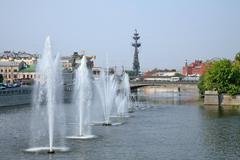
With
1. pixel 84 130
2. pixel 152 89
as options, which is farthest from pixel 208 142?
pixel 152 89

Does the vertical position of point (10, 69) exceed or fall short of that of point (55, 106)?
it exceeds it

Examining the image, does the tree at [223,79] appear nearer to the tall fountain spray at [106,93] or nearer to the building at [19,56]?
the tall fountain spray at [106,93]

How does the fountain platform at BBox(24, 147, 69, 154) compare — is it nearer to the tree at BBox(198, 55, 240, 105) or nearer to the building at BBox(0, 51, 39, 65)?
the tree at BBox(198, 55, 240, 105)

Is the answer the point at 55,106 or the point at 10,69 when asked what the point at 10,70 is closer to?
the point at 10,69

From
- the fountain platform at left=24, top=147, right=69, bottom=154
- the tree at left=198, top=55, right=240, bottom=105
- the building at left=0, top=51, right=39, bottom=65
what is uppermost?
the building at left=0, top=51, right=39, bottom=65

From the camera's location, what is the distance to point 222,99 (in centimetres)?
7431

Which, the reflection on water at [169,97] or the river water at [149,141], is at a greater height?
the reflection on water at [169,97]

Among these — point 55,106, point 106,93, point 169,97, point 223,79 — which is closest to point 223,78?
point 223,79

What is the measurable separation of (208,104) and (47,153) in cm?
4630

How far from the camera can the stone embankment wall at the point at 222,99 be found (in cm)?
7306

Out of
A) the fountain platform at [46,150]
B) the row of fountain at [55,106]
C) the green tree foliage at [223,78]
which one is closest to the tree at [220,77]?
the green tree foliage at [223,78]

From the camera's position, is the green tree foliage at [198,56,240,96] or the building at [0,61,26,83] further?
the building at [0,61,26,83]

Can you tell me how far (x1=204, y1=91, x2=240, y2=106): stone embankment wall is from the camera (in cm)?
7306

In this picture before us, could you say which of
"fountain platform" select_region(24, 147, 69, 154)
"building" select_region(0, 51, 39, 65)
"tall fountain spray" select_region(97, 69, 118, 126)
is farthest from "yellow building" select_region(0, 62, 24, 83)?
"fountain platform" select_region(24, 147, 69, 154)
